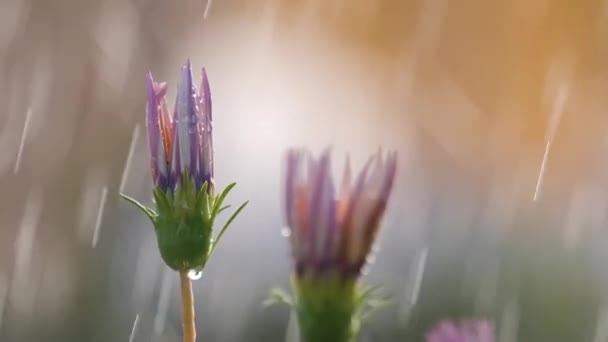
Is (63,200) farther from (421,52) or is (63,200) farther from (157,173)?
(157,173)

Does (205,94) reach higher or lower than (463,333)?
higher

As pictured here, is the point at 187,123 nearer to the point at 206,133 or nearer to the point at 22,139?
the point at 206,133

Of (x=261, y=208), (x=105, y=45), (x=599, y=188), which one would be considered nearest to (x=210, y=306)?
(x=261, y=208)

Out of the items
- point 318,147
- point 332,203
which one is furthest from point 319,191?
point 318,147

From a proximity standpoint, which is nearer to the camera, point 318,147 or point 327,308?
point 327,308

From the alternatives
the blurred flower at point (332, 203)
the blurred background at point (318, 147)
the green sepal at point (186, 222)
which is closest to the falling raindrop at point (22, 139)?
the blurred background at point (318, 147)
